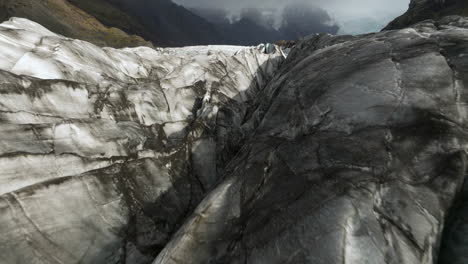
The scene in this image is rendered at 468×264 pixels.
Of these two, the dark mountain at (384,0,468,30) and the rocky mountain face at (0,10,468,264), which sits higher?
the dark mountain at (384,0,468,30)

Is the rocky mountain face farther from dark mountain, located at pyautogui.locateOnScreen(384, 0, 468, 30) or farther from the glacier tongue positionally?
dark mountain, located at pyautogui.locateOnScreen(384, 0, 468, 30)

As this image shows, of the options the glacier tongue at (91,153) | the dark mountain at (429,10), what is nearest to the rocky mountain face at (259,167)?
the glacier tongue at (91,153)

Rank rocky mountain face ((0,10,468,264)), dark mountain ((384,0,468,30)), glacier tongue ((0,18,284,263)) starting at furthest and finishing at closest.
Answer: dark mountain ((384,0,468,30)) → glacier tongue ((0,18,284,263)) → rocky mountain face ((0,10,468,264))

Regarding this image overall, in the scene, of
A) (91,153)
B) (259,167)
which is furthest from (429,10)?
(91,153)

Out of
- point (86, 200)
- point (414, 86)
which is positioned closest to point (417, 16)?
point (414, 86)

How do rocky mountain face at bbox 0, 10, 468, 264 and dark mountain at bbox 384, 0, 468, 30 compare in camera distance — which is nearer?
rocky mountain face at bbox 0, 10, 468, 264

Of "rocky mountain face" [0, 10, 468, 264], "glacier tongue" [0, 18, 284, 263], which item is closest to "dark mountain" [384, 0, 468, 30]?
"rocky mountain face" [0, 10, 468, 264]

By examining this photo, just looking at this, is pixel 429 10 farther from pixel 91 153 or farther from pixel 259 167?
pixel 91 153
